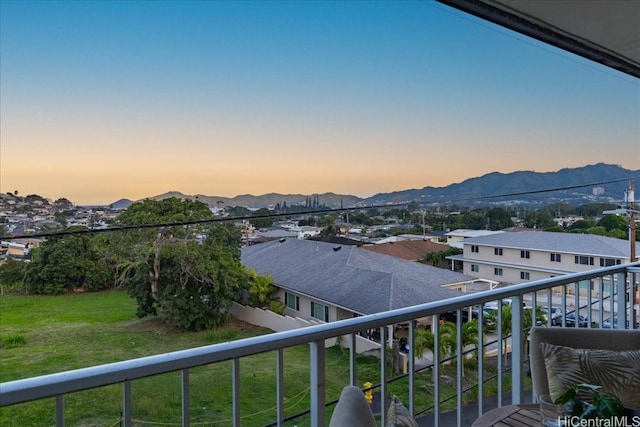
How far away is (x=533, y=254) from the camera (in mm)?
4742

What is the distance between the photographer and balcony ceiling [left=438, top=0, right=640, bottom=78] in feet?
7.93

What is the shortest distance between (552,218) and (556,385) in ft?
12.9

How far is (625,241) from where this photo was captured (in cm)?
455

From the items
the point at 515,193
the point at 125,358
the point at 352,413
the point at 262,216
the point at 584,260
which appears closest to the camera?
the point at 352,413

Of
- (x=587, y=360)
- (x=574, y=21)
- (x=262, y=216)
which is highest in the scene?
(x=574, y=21)

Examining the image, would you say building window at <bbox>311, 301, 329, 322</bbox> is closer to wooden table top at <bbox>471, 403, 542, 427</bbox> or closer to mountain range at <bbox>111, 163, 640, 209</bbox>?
mountain range at <bbox>111, 163, 640, 209</bbox>

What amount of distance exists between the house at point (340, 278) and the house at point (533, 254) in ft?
1.43

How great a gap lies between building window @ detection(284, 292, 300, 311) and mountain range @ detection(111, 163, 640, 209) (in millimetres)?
1430

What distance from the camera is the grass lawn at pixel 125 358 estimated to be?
304 cm

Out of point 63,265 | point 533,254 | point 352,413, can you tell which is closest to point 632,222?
point 533,254

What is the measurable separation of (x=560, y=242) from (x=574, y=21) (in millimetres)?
2871

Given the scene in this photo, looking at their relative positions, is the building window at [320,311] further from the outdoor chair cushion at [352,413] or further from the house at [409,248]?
the outdoor chair cushion at [352,413]

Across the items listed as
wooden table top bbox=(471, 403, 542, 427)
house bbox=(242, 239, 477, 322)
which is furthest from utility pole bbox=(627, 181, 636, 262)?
wooden table top bbox=(471, 403, 542, 427)

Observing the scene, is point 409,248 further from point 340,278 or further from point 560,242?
point 560,242
